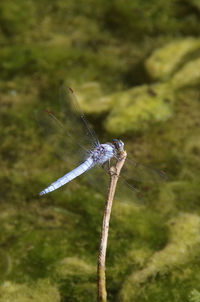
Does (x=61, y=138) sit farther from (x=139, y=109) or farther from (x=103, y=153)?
(x=139, y=109)

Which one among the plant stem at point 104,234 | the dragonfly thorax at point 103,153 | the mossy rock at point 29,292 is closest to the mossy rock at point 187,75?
the dragonfly thorax at point 103,153

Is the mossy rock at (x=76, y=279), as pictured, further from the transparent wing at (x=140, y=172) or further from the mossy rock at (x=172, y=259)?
the transparent wing at (x=140, y=172)

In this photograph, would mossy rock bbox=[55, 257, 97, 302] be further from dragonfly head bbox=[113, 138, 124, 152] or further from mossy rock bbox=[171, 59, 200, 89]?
mossy rock bbox=[171, 59, 200, 89]

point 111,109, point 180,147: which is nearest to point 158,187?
point 180,147

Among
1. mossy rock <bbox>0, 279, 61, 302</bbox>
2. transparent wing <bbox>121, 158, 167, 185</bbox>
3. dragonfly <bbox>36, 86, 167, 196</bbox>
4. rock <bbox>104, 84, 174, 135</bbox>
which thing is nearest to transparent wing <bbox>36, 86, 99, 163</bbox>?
dragonfly <bbox>36, 86, 167, 196</bbox>

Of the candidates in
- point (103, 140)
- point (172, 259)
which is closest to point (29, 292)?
point (172, 259)

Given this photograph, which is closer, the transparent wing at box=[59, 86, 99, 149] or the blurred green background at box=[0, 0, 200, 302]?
the blurred green background at box=[0, 0, 200, 302]
